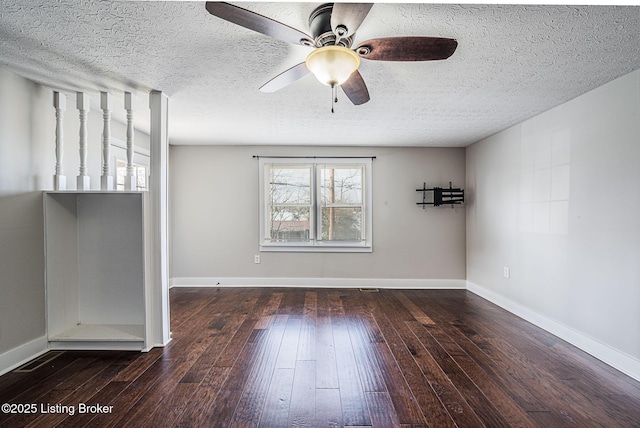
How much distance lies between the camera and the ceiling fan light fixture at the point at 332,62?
1702 mm

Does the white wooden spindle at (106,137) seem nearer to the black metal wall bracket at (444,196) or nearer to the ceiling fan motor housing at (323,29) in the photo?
the ceiling fan motor housing at (323,29)

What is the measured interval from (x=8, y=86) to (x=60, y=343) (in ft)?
6.88

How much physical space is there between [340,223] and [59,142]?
3.48 m

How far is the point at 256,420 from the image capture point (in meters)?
1.83

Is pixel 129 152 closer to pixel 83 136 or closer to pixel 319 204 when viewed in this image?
pixel 83 136

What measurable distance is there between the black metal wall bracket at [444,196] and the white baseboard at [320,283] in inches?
46.6

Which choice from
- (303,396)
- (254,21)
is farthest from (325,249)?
(254,21)

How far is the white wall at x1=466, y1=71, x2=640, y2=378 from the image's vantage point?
240 centimetres

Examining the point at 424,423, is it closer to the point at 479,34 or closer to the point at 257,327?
the point at 257,327

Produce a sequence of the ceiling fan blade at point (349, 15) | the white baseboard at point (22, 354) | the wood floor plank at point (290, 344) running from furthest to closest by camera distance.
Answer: the wood floor plank at point (290, 344), the white baseboard at point (22, 354), the ceiling fan blade at point (349, 15)

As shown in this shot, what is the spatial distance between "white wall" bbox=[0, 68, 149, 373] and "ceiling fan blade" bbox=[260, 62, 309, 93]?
6.44 ft

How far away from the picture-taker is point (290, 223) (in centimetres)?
495

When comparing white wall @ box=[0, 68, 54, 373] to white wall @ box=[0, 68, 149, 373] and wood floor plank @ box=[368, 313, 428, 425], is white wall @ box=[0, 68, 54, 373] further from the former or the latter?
wood floor plank @ box=[368, 313, 428, 425]

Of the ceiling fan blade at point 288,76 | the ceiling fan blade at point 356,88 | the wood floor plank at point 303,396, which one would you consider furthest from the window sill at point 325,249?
the ceiling fan blade at point 288,76
